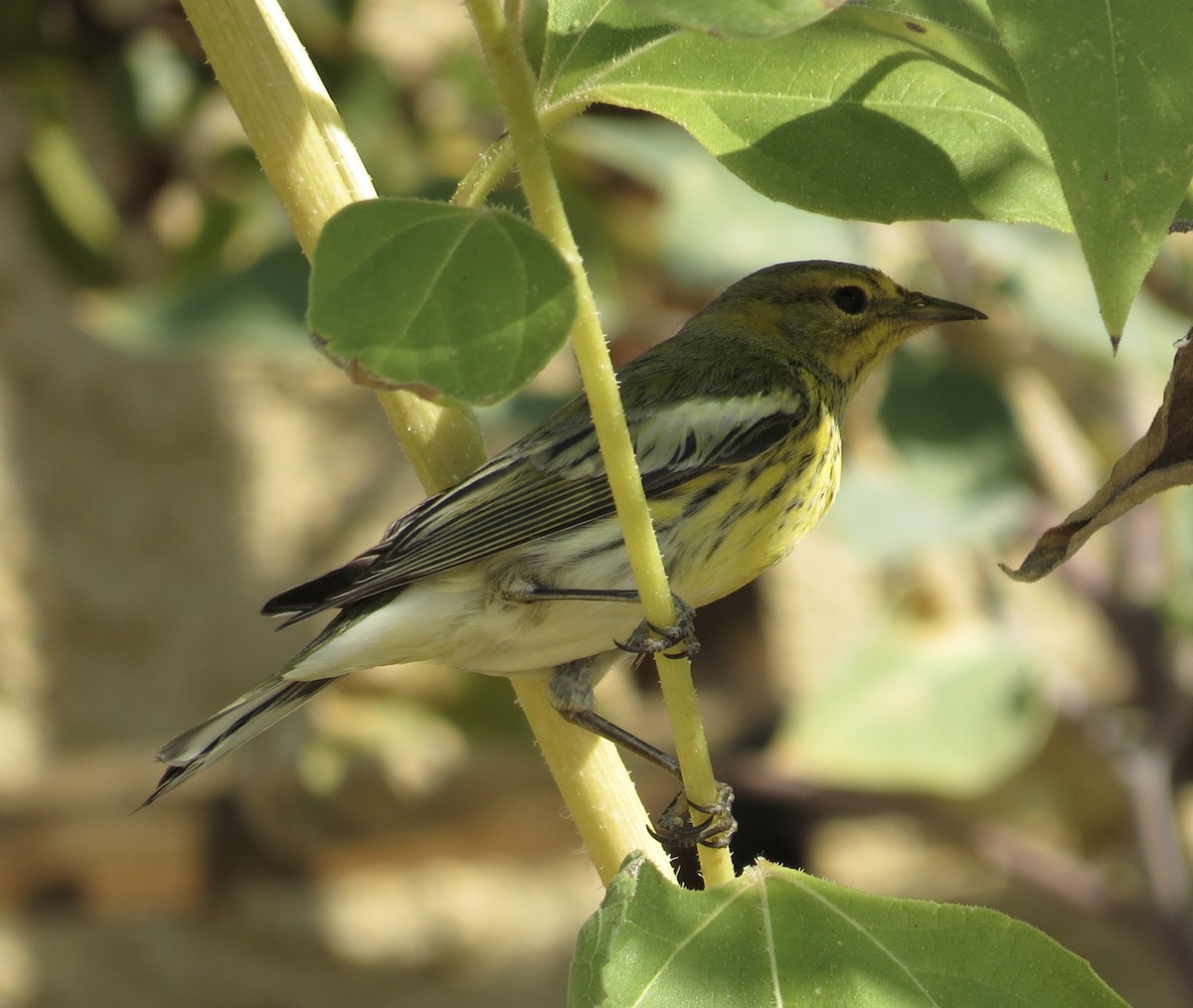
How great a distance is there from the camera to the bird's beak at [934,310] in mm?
2188

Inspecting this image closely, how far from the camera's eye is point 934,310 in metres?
2.23

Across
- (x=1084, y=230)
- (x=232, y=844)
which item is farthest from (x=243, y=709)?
(x=232, y=844)

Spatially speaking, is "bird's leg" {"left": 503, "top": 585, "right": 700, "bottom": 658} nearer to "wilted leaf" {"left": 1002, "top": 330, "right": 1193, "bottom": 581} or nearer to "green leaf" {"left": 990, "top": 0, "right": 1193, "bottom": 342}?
"wilted leaf" {"left": 1002, "top": 330, "right": 1193, "bottom": 581}

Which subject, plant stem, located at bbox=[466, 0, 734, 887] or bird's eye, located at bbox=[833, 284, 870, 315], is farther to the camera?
bird's eye, located at bbox=[833, 284, 870, 315]

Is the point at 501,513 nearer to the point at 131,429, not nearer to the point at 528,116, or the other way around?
the point at 528,116

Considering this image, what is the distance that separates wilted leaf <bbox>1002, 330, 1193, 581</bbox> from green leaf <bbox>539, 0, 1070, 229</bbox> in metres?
0.14

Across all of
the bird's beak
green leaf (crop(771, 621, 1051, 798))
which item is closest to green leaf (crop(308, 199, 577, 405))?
the bird's beak

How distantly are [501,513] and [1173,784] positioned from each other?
3438mm

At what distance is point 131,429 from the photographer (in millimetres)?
4355

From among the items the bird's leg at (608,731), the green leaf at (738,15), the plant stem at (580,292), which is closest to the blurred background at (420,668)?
the bird's leg at (608,731)

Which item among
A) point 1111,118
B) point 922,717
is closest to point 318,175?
point 1111,118

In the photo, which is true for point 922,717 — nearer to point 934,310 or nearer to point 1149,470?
point 934,310

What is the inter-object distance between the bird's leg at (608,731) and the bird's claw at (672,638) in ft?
0.24

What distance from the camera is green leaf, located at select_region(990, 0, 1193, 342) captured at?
768 mm
